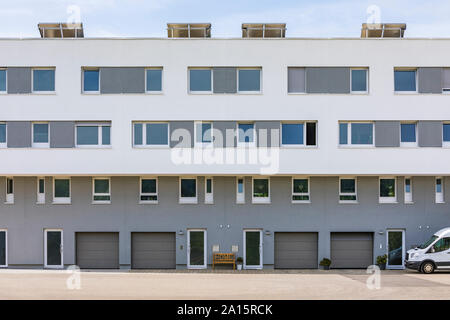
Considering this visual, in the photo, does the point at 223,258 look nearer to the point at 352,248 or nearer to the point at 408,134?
the point at 352,248

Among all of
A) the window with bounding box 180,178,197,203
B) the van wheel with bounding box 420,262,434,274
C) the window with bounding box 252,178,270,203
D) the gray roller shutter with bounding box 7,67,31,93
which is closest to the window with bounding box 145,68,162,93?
the window with bounding box 180,178,197,203

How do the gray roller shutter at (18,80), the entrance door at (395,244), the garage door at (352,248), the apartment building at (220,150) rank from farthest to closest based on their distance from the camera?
1. the garage door at (352,248)
2. the entrance door at (395,244)
3. the gray roller shutter at (18,80)
4. the apartment building at (220,150)

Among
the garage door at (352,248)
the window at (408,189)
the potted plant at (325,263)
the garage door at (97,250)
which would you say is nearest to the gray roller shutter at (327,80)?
A: the window at (408,189)

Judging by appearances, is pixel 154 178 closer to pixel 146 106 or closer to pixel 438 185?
pixel 146 106

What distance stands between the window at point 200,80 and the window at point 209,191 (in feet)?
14.3

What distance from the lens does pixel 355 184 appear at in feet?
76.5

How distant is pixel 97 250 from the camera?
23.4m

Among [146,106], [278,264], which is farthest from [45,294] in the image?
[278,264]

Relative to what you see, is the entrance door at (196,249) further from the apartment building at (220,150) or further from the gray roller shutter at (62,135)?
the gray roller shutter at (62,135)

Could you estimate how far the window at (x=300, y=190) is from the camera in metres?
23.2

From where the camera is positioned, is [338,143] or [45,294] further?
[338,143]

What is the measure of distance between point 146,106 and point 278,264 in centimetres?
1008

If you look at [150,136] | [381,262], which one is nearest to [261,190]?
[150,136]

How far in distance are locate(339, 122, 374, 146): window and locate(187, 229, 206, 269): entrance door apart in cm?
816
